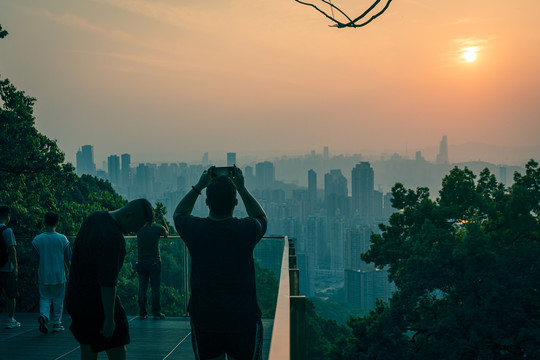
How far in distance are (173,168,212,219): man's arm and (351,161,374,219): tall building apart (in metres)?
126

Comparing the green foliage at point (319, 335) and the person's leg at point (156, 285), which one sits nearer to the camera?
the person's leg at point (156, 285)

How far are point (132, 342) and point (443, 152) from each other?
606ft

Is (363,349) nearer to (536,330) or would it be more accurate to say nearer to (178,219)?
(536,330)

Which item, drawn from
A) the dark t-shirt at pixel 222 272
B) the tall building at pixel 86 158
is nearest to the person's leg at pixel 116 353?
the dark t-shirt at pixel 222 272

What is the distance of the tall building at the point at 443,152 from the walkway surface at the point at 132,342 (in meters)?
173

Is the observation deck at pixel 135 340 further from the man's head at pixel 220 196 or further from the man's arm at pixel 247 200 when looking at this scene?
the man's head at pixel 220 196

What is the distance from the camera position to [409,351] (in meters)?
25.3

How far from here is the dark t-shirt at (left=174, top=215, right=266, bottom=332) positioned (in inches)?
109

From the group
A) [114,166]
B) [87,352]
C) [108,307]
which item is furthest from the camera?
[114,166]

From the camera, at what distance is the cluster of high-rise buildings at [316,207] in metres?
97.8

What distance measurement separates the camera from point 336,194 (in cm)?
14175

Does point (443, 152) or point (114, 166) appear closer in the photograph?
point (114, 166)

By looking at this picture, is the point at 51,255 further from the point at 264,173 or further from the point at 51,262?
the point at 264,173

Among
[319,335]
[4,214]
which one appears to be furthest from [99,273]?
[319,335]
